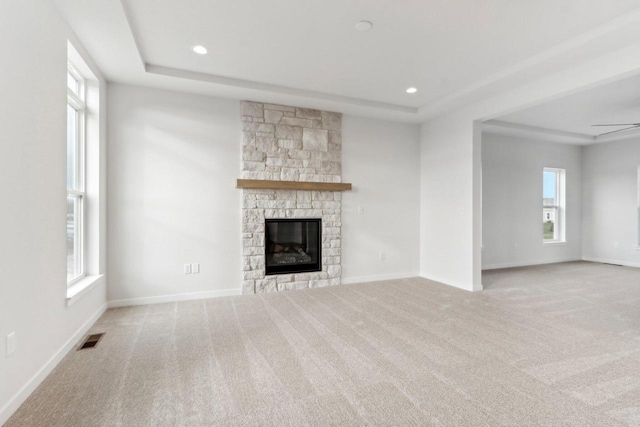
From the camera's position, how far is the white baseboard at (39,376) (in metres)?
1.70

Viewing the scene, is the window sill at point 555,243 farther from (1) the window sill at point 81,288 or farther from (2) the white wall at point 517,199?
(1) the window sill at point 81,288

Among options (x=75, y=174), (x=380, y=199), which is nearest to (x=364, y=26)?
(x=380, y=199)

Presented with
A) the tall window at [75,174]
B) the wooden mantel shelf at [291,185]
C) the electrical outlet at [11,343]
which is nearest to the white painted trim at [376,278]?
the wooden mantel shelf at [291,185]

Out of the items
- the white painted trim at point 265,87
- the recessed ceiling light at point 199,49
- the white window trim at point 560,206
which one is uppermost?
the recessed ceiling light at point 199,49

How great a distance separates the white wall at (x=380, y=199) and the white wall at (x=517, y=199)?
5.71 ft

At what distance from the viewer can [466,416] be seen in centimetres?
169

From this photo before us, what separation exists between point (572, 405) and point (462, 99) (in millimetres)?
3581

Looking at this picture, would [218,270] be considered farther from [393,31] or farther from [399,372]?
[393,31]

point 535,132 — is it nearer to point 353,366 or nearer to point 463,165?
point 463,165

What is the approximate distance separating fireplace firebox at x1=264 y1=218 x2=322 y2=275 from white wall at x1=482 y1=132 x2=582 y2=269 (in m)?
3.48

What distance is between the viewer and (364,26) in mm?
2609

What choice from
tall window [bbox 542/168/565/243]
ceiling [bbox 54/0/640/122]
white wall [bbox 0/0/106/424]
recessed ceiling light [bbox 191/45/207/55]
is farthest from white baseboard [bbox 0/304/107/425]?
tall window [bbox 542/168/565/243]

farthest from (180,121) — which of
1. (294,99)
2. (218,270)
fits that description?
(218,270)

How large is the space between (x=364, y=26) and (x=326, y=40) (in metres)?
0.40
